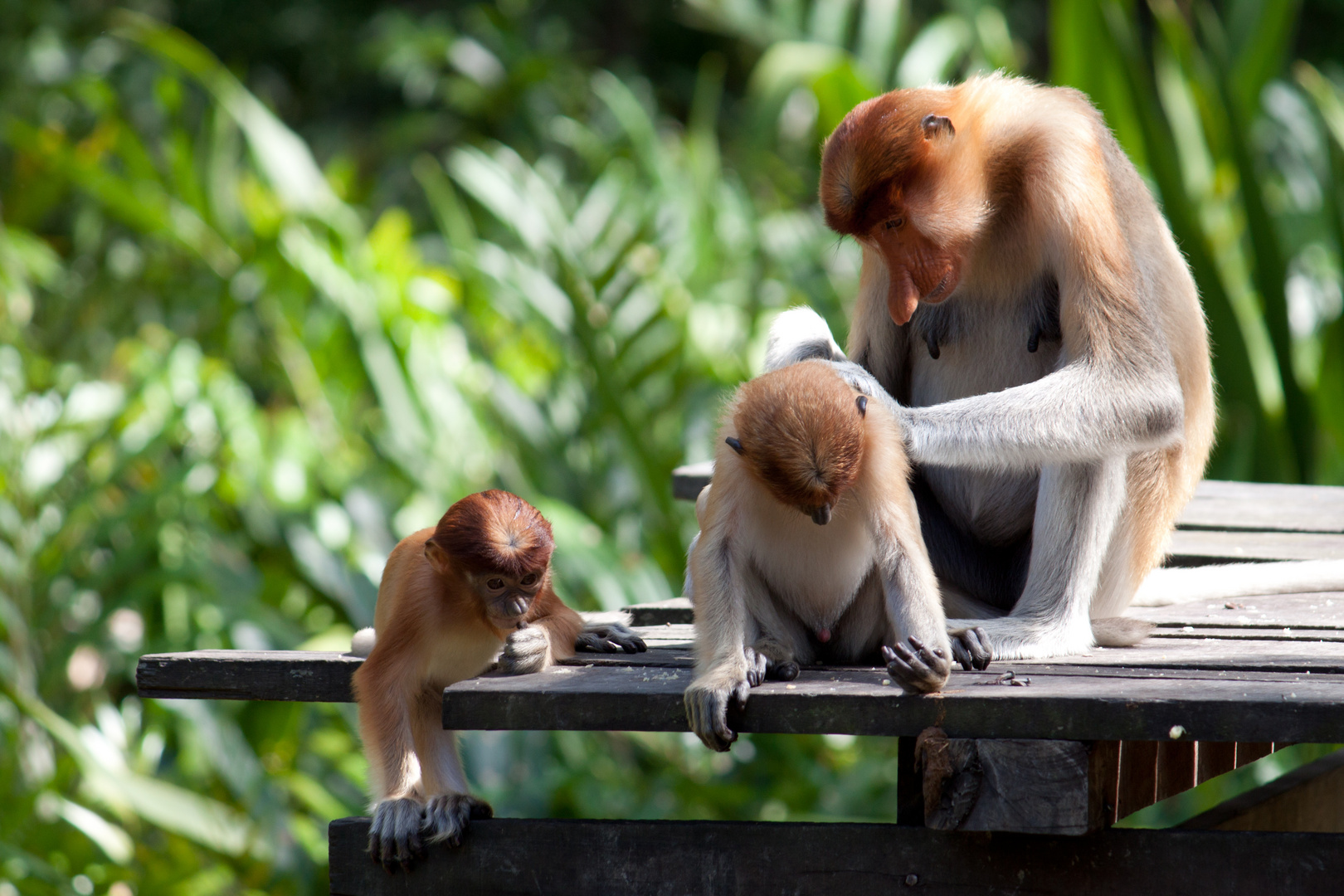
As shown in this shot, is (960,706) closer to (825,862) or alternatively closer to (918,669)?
(918,669)

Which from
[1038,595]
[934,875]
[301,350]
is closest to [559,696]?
[934,875]

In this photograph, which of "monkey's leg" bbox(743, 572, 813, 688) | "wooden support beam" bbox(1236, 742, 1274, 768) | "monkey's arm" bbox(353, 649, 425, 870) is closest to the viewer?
"monkey's leg" bbox(743, 572, 813, 688)

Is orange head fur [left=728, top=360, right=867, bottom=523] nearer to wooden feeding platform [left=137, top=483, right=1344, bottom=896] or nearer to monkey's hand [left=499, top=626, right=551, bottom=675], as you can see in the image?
wooden feeding platform [left=137, top=483, right=1344, bottom=896]

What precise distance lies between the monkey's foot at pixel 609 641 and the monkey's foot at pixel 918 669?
32.2 inches

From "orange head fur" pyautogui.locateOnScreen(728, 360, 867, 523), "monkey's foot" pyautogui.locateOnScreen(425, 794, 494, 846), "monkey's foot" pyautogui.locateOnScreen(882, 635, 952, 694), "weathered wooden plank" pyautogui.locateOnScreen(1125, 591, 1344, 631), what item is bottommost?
"monkey's foot" pyautogui.locateOnScreen(425, 794, 494, 846)

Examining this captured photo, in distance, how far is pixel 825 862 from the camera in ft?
7.86

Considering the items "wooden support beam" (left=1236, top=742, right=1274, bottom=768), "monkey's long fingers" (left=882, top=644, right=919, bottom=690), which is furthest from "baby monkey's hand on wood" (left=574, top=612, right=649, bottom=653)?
"wooden support beam" (left=1236, top=742, right=1274, bottom=768)

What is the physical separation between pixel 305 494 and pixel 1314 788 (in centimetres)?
391

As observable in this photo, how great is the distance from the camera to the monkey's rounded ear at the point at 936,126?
291 centimetres

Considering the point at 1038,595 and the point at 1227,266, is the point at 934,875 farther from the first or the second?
the point at 1227,266

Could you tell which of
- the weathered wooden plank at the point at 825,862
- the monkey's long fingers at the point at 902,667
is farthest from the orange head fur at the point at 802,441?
the weathered wooden plank at the point at 825,862

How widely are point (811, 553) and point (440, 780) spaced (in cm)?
91

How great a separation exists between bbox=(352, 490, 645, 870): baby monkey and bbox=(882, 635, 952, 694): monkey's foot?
0.75m

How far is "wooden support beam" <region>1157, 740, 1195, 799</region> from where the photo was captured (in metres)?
2.97
